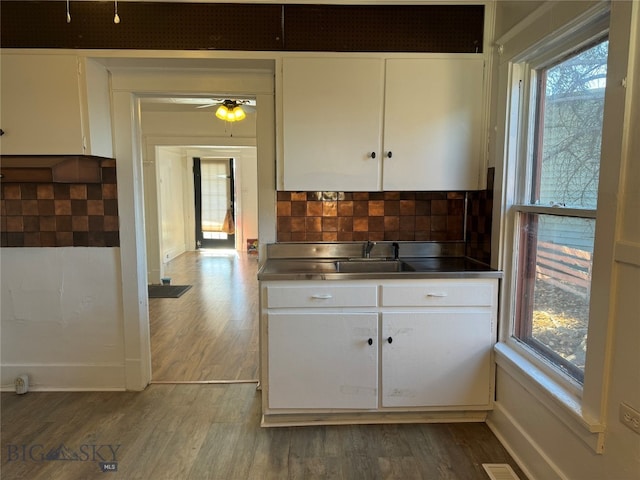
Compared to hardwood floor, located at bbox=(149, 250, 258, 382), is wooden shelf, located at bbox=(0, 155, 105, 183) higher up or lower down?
higher up

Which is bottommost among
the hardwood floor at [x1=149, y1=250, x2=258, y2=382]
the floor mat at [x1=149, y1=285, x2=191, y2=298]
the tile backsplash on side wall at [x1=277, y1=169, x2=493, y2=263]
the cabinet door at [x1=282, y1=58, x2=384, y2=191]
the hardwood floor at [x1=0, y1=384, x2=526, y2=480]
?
the hardwood floor at [x1=0, y1=384, x2=526, y2=480]

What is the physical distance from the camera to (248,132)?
17.2 ft

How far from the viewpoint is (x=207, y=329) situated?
3.79 metres

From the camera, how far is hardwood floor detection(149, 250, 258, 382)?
2.95 metres

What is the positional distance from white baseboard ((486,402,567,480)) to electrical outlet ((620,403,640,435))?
1.50 feet

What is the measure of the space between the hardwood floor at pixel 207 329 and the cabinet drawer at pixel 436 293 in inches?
49.4

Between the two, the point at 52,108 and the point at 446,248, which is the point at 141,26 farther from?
the point at 446,248

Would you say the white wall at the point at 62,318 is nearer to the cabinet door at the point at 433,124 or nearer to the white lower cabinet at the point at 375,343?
the white lower cabinet at the point at 375,343

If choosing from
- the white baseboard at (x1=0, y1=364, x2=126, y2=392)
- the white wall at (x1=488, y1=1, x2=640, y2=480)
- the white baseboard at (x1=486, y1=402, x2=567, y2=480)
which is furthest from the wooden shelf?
the white baseboard at (x1=486, y1=402, x2=567, y2=480)

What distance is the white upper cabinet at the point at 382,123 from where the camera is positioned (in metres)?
2.31

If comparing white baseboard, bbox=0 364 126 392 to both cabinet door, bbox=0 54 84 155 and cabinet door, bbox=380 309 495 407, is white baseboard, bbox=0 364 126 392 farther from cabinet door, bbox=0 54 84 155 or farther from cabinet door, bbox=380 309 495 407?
cabinet door, bbox=380 309 495 407

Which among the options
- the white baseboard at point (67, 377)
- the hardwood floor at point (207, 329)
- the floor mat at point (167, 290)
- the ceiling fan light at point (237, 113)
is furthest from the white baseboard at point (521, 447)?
the floor mat at point (167, 290)

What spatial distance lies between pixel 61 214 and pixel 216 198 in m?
5.78

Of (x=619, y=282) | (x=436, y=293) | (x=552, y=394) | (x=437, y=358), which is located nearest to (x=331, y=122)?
(x=436, y=293)
